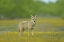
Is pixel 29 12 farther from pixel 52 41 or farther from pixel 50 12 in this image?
pixel 52 41

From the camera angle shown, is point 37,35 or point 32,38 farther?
point 37,35

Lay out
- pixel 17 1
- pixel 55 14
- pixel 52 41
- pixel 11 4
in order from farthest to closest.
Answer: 1. pixel 55 14
2. pixel 17 1
3. pixel 11 4
4. pixel 52 41

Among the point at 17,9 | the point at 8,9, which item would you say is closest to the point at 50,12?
the point at 17,9

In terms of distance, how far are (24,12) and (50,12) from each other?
8521 cm

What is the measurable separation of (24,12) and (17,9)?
24.0 ft

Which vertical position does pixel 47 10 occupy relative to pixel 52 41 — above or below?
above

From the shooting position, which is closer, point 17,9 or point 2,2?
point 2,2

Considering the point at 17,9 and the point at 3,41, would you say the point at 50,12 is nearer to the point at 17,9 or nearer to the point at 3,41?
the point at 17,9

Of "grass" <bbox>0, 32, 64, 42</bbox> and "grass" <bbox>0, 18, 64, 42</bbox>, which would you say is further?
"grass" <bbox>0, 18, 64, 42</bbox>

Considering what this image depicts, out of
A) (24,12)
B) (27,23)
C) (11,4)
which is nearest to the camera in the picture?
(27,23)

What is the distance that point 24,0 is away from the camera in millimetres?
103312

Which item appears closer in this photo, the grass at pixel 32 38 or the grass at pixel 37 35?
the grass at pixel 32 38

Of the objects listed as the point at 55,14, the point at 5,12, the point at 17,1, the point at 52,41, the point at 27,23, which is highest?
the point at 55,14

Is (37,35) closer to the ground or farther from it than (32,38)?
farther from it
